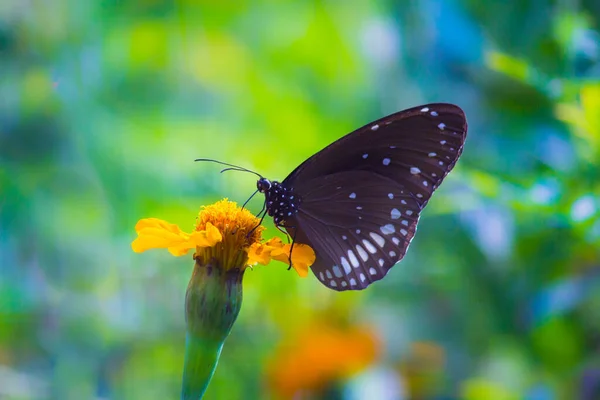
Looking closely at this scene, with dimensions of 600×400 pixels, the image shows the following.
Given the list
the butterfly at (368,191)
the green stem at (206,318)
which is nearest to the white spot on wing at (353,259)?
the butterfly at (368,191)

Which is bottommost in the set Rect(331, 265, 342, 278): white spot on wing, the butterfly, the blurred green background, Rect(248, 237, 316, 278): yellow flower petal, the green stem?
the green stem

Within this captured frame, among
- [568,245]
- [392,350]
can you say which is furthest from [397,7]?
[392,350]

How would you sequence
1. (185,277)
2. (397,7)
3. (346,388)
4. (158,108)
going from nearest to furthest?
(346,388) < (397,7) < (185,277) < (158,108)

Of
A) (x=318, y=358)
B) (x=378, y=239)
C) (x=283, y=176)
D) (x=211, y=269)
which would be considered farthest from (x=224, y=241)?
(x=283, y=176)

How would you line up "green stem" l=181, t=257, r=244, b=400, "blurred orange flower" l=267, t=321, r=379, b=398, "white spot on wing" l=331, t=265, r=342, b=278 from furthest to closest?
"blurred orange flower" l=267, t=321, r=379, b=398 < "white spot on wing" l=331, t=265, r=342, b=278 < "green stem" l=181, t=257, r=244, b=400

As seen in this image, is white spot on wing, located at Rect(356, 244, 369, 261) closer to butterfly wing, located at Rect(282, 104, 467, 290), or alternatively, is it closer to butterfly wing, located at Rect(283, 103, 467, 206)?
butterfly wing, located at Rect(282, 104, 467, 290)

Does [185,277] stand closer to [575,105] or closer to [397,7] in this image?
[397,7]

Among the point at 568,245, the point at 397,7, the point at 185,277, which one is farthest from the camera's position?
the point at 185,277

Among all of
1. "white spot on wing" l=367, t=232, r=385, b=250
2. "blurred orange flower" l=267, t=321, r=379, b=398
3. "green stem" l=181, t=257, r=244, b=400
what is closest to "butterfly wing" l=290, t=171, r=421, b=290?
"white spot on wing" l=367, t=232, r=385, b=250
